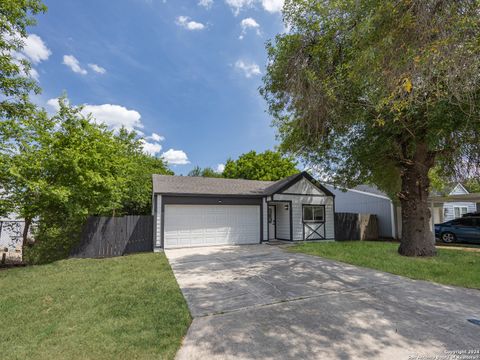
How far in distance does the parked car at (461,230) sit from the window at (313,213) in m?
6.74

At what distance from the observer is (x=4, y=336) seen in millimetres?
3609

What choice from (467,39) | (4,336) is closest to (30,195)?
(4,336)

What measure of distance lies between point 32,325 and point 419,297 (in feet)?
21.7

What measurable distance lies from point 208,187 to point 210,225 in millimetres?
1976

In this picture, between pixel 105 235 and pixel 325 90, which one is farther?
pixel 105 235

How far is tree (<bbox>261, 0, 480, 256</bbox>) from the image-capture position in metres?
3.98

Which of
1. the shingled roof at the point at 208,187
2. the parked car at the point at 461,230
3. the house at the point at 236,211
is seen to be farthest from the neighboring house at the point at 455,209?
the shingled roof at the point at 208,187

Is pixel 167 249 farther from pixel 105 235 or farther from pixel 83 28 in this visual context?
pixel 83 28

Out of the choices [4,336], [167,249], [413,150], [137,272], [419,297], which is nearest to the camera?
[4,336]

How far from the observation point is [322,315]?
157 inches

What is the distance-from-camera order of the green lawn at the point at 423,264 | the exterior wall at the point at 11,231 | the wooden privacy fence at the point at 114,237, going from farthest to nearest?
the exterior wall at the point at 11,231 < the wooden privacy fence at the point at 114,237 < the green lawn at the point at 423,264

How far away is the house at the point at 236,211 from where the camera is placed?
11.4 meters

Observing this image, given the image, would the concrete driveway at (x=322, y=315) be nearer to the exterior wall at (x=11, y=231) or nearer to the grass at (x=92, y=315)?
the grass at (x=92, y=315)

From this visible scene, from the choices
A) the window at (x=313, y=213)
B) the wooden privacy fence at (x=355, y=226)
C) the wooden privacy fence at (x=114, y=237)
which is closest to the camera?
the wooden privacy fence at (x=114, y=237)
